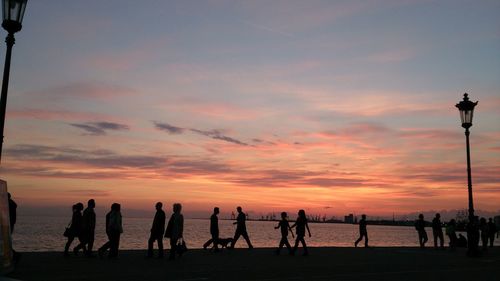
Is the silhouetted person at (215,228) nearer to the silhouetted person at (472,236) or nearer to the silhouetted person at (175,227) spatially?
Answer: the silhouetted person at (175,227)

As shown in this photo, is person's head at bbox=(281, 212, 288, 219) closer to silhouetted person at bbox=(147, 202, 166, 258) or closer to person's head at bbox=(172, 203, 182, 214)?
person's head at bbox=(172, 203, 182, 214)

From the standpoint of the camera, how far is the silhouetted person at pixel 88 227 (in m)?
18.4

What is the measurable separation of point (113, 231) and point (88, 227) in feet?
3.01

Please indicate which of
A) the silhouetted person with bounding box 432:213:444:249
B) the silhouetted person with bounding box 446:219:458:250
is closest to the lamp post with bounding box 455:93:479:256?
the silhouetted person with bounding box 432:213:444:249

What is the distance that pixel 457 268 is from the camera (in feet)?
56.5

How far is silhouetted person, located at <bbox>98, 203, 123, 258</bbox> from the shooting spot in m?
18.1

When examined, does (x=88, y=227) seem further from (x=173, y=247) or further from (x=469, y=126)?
(x=469, y=126)

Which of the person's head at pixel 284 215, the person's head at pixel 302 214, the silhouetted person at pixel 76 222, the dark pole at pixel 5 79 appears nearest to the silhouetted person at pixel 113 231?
the silhouetted person at pixel 76 222

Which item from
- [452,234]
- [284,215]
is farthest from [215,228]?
[452,234]

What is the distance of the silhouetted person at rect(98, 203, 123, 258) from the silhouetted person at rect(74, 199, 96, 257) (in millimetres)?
485

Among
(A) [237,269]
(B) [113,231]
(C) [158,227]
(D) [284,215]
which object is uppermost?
(D) [284,215]

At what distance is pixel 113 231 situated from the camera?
18422 millimetres

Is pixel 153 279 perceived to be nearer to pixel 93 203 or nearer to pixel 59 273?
pixel 59 273

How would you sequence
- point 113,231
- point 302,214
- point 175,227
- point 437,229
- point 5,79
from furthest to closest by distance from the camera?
point 437,229, point 302,214, point 175,227, point 113,231, point 5,79
